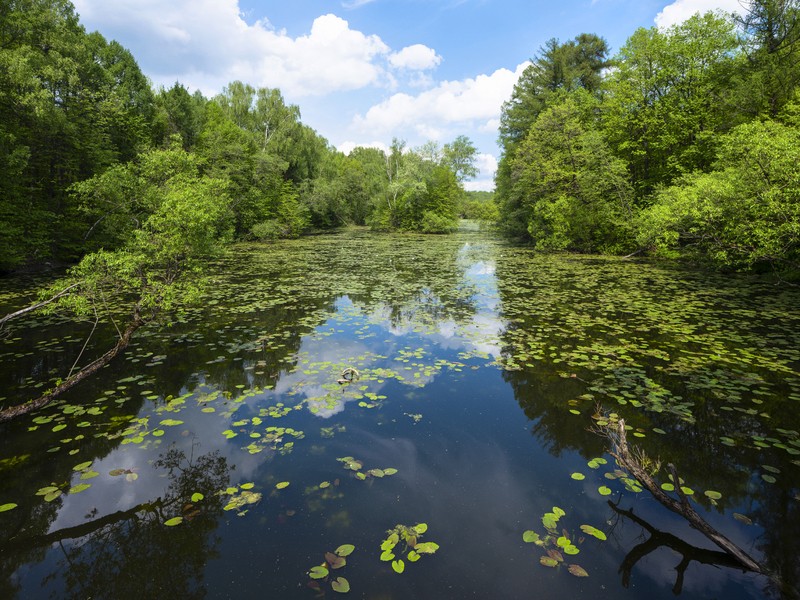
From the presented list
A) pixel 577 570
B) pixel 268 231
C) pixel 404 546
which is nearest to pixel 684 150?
pixel 577 570

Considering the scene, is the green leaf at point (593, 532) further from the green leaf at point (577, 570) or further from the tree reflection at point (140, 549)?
the tree reflection at point (140, 549)

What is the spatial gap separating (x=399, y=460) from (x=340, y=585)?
77.0 inches

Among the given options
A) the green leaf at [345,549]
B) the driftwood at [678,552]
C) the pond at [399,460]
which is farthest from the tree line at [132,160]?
the driftwood at [678,552]

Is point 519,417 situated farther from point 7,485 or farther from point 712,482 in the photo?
point 7,485

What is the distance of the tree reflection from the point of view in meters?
3.31

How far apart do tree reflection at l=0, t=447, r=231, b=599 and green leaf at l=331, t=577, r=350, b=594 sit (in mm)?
1170

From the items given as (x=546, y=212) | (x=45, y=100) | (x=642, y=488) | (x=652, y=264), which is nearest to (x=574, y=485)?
(x=642, y=488)

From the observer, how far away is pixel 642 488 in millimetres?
4512

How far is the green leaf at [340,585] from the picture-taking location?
3.20 m

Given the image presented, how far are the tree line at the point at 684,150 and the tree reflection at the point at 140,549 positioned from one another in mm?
18240

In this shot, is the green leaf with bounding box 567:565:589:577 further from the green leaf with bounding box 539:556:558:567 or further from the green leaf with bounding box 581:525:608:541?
the green leaf with bounding box 581:525:608:541

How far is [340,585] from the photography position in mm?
3246

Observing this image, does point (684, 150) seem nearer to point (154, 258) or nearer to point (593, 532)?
point (593, 532)

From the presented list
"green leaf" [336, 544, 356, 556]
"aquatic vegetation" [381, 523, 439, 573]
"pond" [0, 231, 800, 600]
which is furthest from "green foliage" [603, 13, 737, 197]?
"green leaf" [336, 544, 356, 556]
